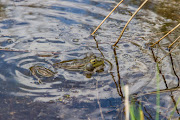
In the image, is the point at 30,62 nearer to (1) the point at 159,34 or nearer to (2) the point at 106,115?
(2) the point at 106,115

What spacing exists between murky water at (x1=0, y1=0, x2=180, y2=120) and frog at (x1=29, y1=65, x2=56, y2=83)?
77mm

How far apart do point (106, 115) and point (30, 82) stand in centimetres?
127

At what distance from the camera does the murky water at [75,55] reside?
2885mm

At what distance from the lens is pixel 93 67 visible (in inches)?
146

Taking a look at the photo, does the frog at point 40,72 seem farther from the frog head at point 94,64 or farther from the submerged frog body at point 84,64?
the frog head at point 94,64

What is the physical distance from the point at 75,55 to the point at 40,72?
2.80 feet

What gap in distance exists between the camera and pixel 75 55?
13.8 feet

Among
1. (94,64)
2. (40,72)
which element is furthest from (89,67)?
(40,72)

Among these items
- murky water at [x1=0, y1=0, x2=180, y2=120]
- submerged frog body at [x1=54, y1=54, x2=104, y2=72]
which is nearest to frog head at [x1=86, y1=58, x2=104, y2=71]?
submerged frog body at [x1=54, y1=54, x2=104, y2=72]

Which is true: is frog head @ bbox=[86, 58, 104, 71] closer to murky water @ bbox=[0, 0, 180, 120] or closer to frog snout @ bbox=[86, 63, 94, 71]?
frog snout @ bbox=[86, 63, 94, 71]

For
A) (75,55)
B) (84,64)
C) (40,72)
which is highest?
(75,55)

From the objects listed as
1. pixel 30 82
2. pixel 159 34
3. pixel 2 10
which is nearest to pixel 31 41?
pixel 30 82

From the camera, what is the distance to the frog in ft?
11.5

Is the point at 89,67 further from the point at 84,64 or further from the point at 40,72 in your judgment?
the point at 40,72
